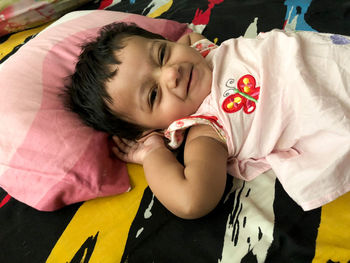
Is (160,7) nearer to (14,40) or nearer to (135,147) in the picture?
(14,40)

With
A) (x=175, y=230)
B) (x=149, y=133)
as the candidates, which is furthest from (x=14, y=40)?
(x=175, y=230)

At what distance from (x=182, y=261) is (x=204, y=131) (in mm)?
353

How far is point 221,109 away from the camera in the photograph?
86cm

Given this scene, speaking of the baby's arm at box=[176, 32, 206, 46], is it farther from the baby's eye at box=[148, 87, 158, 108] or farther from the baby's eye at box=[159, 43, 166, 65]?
the baby's eye at box=[148, 87, 158, 108]

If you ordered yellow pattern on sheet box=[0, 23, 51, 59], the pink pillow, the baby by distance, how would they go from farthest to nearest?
yellow pattern on sheet box=[0, 23, 51, 59]
the pink pillow
the baby

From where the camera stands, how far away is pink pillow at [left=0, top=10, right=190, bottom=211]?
85 centimetres

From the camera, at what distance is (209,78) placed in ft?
3.03

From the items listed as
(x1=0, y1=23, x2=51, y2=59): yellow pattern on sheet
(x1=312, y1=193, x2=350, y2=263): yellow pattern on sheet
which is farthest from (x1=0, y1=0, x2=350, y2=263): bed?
(x1=0, y1=23, x2=51, y2=59): yellow pattern on sheet

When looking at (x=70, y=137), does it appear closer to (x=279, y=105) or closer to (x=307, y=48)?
(x=279, y=105)

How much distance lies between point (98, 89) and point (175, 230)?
47cm

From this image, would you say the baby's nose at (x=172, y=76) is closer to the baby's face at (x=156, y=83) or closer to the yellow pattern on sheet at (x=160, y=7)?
the baby's face at (x=156, y=83)

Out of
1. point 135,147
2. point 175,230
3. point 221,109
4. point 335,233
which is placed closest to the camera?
point 335,233

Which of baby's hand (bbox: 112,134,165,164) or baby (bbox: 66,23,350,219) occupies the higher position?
baby (bbox: 66,23,350,219)

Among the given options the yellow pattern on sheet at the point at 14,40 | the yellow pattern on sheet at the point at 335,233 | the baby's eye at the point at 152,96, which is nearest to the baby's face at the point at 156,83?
the baby's eye at the point at 152,96
